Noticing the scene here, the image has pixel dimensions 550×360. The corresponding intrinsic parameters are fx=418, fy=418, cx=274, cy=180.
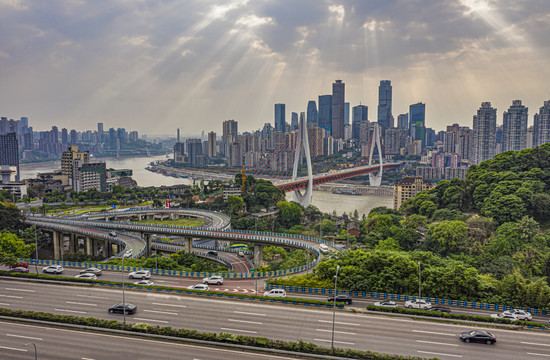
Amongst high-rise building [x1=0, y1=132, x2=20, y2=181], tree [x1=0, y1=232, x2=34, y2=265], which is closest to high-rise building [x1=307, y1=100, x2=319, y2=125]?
high-rise building [x1=0, y1=132, x2=20, y2=181]

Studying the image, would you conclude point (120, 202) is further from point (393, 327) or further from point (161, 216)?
point (393, 327)

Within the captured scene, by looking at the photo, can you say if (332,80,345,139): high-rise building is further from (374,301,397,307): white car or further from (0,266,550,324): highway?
(374,301,397,307): white car

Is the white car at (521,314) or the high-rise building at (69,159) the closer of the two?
the white car at (521,314)

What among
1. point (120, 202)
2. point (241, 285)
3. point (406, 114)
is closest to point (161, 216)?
point (120, 202)

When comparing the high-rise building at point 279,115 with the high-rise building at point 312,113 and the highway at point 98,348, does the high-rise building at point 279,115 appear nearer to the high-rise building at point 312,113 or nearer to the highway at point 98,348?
the high-rise building at point 312,113

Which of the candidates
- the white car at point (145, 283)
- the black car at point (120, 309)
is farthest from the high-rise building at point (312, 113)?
the black car at point (120, 309)

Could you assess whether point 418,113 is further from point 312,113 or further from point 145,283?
point 145,283

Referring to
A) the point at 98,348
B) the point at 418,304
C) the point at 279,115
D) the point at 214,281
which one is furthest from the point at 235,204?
the point at 279,115
